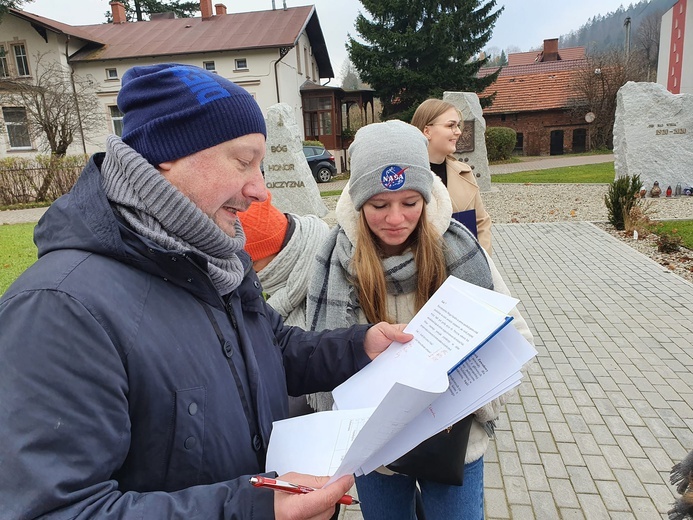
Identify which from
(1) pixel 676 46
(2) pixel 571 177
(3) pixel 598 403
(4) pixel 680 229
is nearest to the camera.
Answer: (3) pixel 598 403

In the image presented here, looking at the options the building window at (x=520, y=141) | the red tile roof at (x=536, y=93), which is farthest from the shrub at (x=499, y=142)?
the building window at (x=520, y=141)

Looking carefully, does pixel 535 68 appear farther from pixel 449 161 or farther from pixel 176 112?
pixel 176 112

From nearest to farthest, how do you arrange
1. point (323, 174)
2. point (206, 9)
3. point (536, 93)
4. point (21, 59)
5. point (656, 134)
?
1. point (656, 134)
2. point (323, 174)
3. point (21, 59)
4. point (206, 9)
5. point (536, 93)

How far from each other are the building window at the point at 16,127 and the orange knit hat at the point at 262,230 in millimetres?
27851

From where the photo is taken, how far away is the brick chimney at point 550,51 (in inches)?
1831

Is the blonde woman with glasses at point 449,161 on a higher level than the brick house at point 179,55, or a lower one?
lower

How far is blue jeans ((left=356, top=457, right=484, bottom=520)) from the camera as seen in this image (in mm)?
1708

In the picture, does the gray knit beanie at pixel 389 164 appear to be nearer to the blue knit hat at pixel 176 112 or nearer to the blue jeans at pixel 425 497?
the blue knit hat at pixel 176 112

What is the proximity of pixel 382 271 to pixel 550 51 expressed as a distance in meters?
53.0

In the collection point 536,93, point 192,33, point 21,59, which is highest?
point 192,33

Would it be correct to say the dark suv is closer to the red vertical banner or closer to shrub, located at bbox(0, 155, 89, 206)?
shrub, located at bbox(0, 155, 89, 206)

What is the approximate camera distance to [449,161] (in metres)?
3.69

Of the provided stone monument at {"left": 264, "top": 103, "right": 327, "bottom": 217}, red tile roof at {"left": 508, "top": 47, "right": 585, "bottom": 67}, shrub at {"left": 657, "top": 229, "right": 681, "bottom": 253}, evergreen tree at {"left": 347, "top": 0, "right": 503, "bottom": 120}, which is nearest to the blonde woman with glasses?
stone monument at {"left": 264, "top": 103, "right": 327, "bottom": 217}

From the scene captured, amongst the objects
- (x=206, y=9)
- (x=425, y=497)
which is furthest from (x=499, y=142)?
(x=425, y=497)
